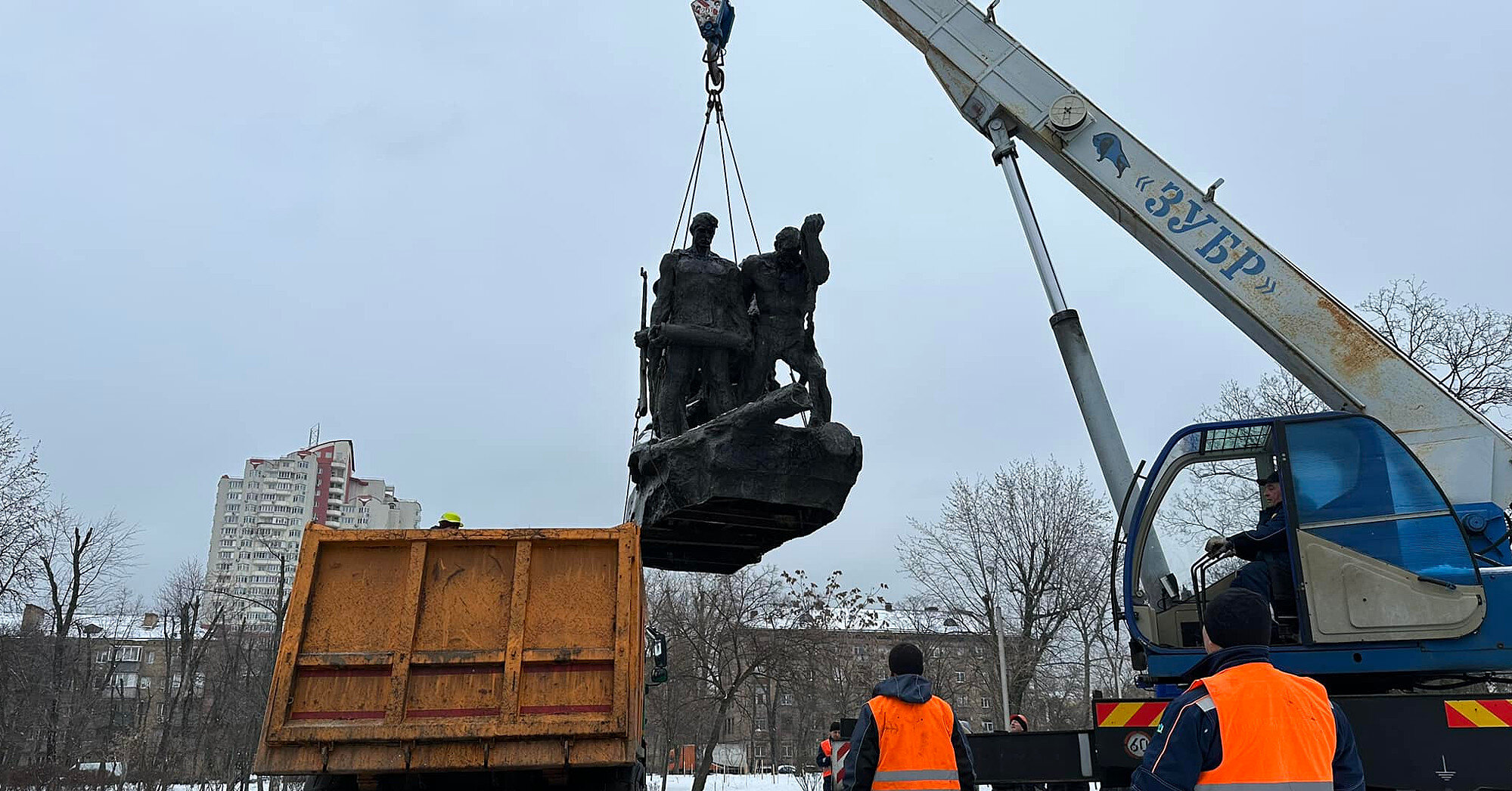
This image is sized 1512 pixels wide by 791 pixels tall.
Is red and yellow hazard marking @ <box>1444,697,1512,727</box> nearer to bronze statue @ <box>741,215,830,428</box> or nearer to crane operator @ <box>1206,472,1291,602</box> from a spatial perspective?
crane operator @ <box>1206,472,1291,602</box>

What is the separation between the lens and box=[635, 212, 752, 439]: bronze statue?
25.7 feet

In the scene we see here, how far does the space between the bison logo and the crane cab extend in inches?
111

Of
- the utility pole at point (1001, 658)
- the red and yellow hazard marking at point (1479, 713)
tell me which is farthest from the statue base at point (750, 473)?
the utility pole at point (1001, 658)

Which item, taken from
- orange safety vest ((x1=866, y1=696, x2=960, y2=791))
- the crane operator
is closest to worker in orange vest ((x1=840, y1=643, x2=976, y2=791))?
orange safety vest ((x1=866, y1=696, x2=960, y2=791))

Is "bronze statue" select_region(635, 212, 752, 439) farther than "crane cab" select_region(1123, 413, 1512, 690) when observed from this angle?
Yes

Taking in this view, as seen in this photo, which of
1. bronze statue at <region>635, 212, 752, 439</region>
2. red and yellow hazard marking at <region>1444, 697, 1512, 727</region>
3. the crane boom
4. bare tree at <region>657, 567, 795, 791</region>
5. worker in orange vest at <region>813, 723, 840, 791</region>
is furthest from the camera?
bare tree at <region>657, 567, 795, 791</region>

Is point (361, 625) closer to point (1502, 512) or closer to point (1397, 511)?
point (1397, 511)

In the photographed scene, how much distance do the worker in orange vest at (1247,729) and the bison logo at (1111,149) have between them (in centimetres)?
584

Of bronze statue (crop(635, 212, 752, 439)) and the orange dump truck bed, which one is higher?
bronze statue (crop(635, 212, 752, 439))

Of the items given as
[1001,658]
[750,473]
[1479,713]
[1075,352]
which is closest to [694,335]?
[750,473]

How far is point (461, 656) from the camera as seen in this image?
Answer: 5707 mm

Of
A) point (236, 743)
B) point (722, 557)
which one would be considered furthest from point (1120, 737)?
point (236, 743)

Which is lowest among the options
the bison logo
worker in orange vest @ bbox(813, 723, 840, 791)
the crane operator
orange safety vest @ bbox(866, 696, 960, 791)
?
worker in orange vest @ bbox(813, 723, 840, 791)

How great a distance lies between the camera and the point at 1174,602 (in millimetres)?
6312
